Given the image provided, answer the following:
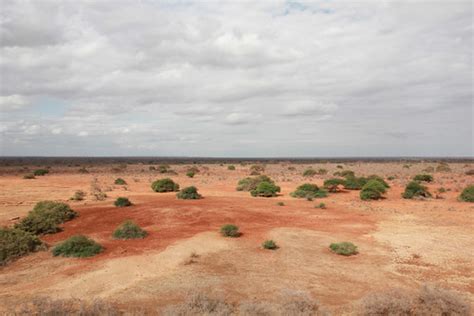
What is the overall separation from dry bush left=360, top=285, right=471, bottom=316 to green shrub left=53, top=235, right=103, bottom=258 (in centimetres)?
968

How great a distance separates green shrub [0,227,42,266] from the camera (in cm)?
1227

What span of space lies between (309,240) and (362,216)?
7.78 metres

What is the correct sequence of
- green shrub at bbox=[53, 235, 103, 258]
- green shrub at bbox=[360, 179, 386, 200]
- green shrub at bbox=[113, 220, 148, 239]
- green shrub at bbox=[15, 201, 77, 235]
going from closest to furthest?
green shrub at bbox=[53, 235, 103, 258] → green shrub at bbox=[113, 220, 148, 239] → green shrub at bbox=[15, 201, 77, 235] → green shrub at bbox=[360, 179, 386, 200]

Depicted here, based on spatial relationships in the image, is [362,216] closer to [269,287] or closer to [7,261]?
[269,287]

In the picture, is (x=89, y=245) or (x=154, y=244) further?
(x=154, y=244)

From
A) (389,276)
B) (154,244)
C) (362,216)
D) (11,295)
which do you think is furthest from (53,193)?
(389,276)

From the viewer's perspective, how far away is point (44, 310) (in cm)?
765

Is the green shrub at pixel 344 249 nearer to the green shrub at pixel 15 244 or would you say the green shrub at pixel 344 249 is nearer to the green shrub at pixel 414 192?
the green shrub at pixel 15 244

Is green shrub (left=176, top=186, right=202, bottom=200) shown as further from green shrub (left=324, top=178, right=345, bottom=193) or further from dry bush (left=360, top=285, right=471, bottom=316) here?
dry bush (left=360, top=285, right=471, bottom=316)

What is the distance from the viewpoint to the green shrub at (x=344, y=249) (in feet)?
44.2

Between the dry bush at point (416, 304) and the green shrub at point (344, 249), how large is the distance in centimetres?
473

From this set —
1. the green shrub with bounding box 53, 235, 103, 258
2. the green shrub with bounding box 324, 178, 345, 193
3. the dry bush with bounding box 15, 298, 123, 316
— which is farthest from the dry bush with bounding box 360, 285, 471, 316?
the green shrub with bounding box 324, 178, 345, 193

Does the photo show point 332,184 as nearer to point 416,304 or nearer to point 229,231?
point 229,231

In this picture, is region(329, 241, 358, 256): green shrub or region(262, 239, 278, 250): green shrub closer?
region(329, 241, 358, 256): green shrub
